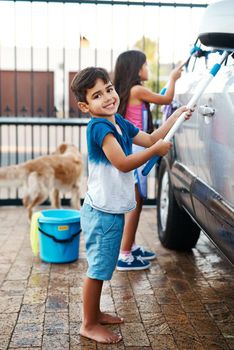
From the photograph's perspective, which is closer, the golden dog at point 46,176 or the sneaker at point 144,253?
the sneaker at point 144,253

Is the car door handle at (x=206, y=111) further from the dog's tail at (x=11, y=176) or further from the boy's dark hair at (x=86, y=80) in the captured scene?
the dog's tail at (x=11, y=176)

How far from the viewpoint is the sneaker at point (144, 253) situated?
189 inches

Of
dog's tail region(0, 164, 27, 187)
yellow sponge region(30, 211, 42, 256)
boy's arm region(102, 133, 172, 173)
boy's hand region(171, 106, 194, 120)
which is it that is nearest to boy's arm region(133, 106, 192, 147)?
boy's hand region(171, 106, 194, 120)

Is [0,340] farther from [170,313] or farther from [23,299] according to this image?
[170,313]

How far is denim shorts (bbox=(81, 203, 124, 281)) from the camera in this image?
10.1 feet

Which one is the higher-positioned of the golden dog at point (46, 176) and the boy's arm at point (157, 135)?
the boy's arm at point (157, 135)

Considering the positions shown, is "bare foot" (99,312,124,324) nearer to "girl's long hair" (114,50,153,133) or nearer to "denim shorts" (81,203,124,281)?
"denim shorts" (81,203,124,281)

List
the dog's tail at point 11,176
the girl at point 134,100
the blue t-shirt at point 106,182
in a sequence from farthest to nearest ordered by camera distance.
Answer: the dog's tail at point 11,176, the girl at point 134,100, the blue t-shirt at point 106,182

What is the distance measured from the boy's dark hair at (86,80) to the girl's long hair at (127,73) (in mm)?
1348

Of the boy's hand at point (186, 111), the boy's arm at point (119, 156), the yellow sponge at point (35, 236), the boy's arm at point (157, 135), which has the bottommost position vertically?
the yellow sponge at point (35, 236)

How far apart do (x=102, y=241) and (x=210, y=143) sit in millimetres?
861

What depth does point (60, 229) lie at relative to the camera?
4695 mm

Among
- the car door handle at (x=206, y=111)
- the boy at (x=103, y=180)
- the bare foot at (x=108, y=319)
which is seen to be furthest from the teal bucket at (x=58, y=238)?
the car door handle at (x=206, y=111)

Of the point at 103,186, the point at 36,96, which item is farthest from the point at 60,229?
the point at 36,96
